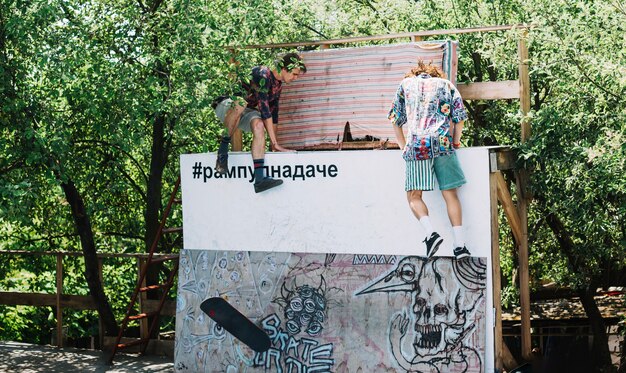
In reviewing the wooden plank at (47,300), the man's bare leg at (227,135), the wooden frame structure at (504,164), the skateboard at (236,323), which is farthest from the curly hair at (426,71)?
the wooden plank at (47,300)

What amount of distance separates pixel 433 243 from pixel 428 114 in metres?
1.28

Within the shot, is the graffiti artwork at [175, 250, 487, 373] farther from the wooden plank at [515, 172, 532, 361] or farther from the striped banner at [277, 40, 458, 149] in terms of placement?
the striped banner at [277, 40, 458, 149]

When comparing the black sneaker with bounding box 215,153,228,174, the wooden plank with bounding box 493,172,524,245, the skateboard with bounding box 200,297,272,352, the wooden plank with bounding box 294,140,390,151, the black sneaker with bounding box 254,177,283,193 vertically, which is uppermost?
the wooden plank with bounding box 294,140,390,151

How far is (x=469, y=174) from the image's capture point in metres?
9.84

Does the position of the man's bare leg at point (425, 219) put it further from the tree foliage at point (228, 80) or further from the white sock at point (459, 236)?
the tree foliage at point (228, 80)

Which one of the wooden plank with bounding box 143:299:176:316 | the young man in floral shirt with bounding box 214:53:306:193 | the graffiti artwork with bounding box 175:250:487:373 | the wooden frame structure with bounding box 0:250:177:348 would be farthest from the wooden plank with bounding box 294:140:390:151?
the wooden plank with bounding box 143:299:176:316

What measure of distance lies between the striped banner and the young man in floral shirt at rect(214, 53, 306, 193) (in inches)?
13.1

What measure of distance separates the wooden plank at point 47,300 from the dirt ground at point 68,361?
→ 1.88 ft

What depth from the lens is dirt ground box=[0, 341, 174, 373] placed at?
11.8 meters

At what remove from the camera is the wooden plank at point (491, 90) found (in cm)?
1070

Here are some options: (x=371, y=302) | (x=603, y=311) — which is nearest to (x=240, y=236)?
(x=371, y=302)

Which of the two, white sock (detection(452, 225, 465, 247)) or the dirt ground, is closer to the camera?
white sock (detection(452, 225, 465, 247))

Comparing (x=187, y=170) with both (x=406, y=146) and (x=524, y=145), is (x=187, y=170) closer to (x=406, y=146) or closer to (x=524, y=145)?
(x=406, y=146)

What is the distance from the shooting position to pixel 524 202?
11.1m
